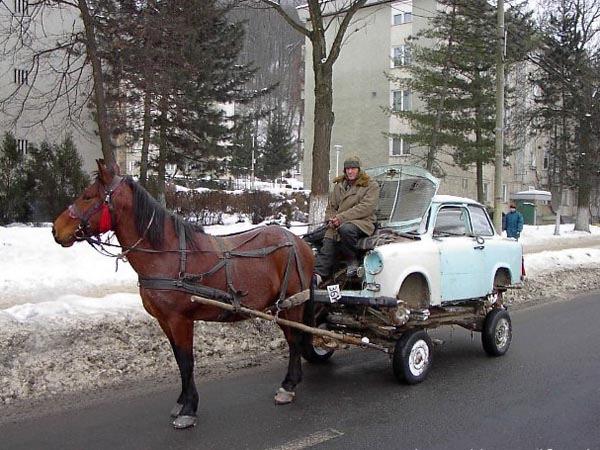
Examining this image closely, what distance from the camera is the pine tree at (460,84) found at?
2412cm

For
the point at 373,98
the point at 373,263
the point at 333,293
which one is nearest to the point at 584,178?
the point at 373,98

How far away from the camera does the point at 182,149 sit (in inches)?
967

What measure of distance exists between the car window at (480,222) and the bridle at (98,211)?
15.7 ft

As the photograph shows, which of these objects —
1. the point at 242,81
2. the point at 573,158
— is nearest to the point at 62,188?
the point at 242,81

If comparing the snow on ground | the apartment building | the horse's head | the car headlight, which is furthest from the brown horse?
the apartment building

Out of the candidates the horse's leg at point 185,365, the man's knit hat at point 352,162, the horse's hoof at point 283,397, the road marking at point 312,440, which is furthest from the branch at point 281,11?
the road marking at point 312,440

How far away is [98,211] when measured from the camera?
5117 mm

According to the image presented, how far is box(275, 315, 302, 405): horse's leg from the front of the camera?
5980 mm

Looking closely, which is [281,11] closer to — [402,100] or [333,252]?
[333,252]

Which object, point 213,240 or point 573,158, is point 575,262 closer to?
point 213,240

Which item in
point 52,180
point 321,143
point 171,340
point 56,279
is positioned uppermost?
point 321,143

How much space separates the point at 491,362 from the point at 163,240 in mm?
4634

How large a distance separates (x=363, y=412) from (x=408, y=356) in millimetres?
1058

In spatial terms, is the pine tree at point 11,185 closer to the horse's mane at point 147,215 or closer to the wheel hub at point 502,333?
the horse's mane at point 147,215
